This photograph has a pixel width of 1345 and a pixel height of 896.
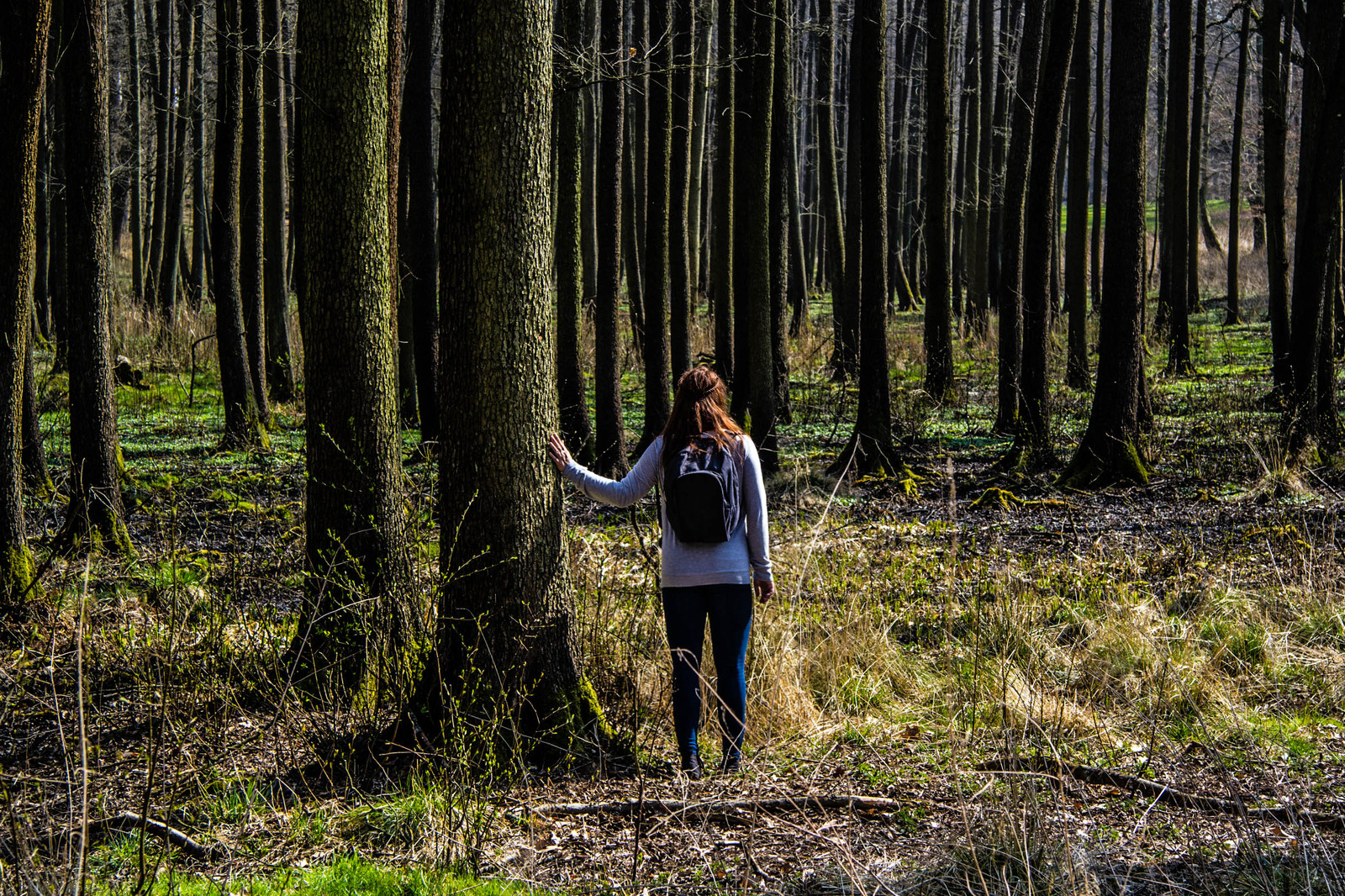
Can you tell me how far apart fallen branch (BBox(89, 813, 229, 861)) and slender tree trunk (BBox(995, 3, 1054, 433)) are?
1039 cm

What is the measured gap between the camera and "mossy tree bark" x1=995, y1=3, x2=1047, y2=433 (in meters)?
12.7

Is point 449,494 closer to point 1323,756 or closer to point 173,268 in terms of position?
point 1323,756

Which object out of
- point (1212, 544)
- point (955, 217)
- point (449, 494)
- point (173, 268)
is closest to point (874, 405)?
point (1212, 544)

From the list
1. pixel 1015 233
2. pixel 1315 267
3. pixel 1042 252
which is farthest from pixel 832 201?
pixel 1315 267

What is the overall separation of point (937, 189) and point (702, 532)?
10.3 m

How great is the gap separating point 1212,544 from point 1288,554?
52cm

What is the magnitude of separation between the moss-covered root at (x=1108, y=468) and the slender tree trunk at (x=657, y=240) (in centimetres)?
419

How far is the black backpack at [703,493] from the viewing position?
4301mm

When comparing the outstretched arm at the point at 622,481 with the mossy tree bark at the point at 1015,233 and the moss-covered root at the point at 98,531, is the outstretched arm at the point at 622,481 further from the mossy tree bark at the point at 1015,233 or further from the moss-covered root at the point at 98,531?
the mossy tree bark at the point at 1015,233

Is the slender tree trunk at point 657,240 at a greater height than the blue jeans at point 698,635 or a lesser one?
greater

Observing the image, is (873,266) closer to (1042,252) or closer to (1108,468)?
(1042,252)

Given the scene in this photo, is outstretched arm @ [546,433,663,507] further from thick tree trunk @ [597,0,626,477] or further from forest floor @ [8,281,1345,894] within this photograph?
thick tree trunk @ [597,0,626,477]

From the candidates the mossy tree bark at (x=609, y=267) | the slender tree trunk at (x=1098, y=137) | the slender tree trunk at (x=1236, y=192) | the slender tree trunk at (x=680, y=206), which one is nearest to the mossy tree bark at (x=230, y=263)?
the mossy tree bark at (x=609, y=267)

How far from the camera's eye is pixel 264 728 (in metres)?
4.66
